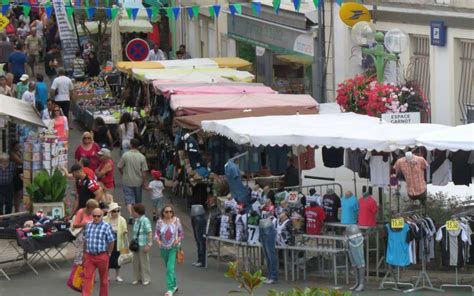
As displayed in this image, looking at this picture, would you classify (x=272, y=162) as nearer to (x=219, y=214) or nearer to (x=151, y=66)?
(x=219, y=214)

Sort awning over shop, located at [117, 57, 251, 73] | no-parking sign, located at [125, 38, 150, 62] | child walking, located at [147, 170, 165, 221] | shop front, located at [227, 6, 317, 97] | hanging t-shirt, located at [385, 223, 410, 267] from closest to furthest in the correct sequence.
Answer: hanging t-shirt, located at [385, 223, 410, 267], child walking, located at [147, 170, 165, 221], awning over shop, located at [117, 57, 251, 73], shop front, located at [227, 6, 317, 97], no-parking sign, located at [125, 38, 150, 62]

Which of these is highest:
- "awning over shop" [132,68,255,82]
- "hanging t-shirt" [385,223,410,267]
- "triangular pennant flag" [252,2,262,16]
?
"triangular pennant flag" [252,2,262,16]

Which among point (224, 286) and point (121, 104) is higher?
point (121, 104)

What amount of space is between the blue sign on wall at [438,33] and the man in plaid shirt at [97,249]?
11.1 m

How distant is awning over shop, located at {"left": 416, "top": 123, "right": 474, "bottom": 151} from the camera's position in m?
19.9

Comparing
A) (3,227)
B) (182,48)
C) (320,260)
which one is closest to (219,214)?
(320,260)

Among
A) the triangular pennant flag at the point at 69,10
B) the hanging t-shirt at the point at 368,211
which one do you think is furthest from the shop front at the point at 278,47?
the hanging t-shirt at the point at 368,211

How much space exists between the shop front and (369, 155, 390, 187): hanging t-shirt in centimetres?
1199

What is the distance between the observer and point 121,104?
33.8m

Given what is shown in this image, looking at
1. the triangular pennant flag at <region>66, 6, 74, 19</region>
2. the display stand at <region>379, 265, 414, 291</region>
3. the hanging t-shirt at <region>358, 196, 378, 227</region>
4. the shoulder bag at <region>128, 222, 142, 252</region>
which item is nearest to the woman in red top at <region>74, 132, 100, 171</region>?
the shoulder bag at <region>128, 222, 142, 252</region>

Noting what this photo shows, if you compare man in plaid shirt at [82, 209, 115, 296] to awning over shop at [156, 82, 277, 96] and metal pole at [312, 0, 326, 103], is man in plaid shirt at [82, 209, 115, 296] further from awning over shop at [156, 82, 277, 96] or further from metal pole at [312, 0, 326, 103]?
metal pole at [312, 0, 326, 103]

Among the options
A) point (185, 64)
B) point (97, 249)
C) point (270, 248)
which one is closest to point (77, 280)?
point (97, 249)

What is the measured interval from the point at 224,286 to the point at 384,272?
89.8 inches

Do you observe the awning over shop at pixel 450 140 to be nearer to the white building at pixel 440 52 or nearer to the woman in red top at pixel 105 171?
the woman in red top at pixel 105 171
